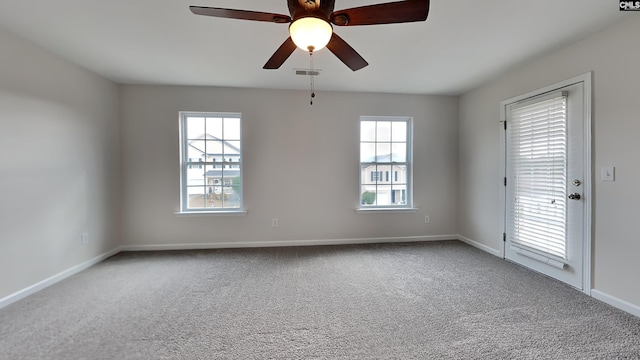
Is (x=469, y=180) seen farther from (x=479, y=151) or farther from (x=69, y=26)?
(x=69, y=26)

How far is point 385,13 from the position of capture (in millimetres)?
1348

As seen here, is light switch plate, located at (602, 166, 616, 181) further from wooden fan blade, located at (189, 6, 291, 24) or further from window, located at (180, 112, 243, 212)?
window, located at (180, 112, 243, 212)

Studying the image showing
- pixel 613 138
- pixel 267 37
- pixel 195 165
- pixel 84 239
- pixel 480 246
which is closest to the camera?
pixel 613 138

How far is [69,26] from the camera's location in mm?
2061

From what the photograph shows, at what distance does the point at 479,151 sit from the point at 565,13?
1.93m

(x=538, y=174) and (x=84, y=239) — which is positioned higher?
(x=538, y=174)

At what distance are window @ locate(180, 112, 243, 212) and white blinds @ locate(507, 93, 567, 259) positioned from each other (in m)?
3.68

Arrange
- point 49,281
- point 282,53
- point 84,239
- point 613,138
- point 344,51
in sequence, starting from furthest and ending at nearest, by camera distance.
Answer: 1. point 84,239
2. point 49,281
3. point 613,138
4. point 282,53
5. point 344,51

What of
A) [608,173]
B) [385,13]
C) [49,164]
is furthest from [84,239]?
[608,173]

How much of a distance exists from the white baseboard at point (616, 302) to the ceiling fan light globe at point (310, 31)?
3.10 metres

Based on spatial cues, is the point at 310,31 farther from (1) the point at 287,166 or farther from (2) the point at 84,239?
(2) the point at 84,239

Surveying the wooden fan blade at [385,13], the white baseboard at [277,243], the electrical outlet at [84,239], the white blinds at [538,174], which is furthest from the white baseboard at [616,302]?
the electrical outlet at [84,239]

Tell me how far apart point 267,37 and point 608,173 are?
325 centimetres

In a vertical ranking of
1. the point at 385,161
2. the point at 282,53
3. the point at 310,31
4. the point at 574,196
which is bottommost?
the point at 574,196
